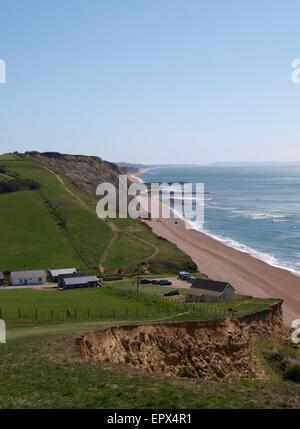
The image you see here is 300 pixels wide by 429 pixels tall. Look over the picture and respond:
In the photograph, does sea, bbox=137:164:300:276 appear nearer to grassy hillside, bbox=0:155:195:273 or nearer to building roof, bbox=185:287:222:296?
grassy hillside, bbox=0:155:195:273

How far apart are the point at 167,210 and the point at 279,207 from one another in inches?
1417

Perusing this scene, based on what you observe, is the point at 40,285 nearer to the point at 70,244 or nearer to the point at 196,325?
the point at 70,244

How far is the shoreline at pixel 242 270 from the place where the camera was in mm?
60188

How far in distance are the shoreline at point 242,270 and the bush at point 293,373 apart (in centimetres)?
1821

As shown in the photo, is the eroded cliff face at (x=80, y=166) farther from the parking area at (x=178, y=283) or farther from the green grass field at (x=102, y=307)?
the green grass field at (x=102, y=307)

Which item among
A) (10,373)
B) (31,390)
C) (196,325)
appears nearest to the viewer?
(31,390)

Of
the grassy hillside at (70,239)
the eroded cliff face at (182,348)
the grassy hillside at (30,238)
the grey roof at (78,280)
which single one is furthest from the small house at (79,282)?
the eroded cliff face at (182,348)

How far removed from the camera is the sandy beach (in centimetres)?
6009

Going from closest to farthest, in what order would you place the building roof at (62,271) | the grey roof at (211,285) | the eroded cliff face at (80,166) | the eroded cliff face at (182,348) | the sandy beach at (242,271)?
the eroded cliff face at (182,348), the grey roof at (211,285), the sandy beach at (242,271), the building roof at (62,271), the eroded cliff face at (80,166)

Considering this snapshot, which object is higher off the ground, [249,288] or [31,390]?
[31,390]

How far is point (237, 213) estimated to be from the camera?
132875mm

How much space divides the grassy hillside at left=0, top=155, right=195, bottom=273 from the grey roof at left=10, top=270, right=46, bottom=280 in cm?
410

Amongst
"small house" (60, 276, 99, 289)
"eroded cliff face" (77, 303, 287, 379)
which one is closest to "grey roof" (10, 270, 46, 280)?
"small house" (60, 276, 99, 289)

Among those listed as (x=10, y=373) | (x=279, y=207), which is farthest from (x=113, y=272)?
(x=279, y=207)
